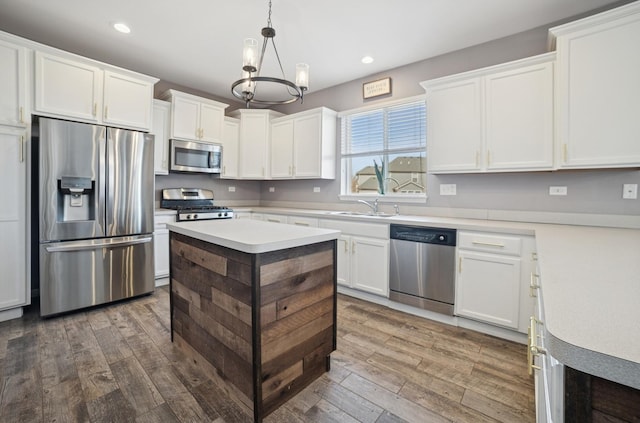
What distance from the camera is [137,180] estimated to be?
3109 millimetres

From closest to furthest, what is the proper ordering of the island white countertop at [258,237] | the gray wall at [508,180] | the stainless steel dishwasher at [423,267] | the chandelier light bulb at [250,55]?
the island white countertop at [258,237] → the chandelier light bulb at [250,55] → the gray wall at [508,180] → the stainless steel dishwasher at [423,267]

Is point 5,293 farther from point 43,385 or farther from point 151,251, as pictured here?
point 43,385

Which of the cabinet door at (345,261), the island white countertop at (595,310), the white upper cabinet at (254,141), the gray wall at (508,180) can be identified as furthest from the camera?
the white upper cabinet at (254,141)

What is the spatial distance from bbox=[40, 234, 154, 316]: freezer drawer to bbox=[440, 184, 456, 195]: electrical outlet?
3.29 m

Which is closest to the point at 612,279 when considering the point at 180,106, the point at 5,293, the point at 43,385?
the point at 43,385

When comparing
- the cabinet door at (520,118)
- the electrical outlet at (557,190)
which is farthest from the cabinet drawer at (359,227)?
the electrical outlet at (557,190)

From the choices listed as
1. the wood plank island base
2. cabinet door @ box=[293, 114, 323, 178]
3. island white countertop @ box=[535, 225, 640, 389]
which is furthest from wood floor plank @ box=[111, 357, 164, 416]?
cabinet door @ box=[293, 114, 323, 178]

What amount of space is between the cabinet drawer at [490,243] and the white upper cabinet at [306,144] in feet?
6.85

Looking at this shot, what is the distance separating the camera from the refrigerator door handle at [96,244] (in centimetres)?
267

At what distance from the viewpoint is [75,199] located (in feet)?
9.03

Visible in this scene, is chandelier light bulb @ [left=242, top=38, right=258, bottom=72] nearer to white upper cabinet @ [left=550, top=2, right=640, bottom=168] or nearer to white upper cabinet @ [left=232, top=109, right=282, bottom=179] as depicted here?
white upper cabinet @ [left=550, top=2, right=640, bottom=168]

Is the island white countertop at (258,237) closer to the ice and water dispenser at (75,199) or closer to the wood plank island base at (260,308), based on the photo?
the wood plank island base at (260,308)

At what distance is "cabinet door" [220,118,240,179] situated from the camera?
4469mm

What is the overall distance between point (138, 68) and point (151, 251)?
2.36 m
